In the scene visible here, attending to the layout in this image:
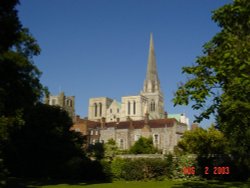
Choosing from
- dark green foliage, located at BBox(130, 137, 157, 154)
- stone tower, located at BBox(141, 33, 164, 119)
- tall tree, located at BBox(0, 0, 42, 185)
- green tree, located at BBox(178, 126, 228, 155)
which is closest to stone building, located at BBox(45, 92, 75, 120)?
stone tower, located at BBox(141, 33, 164, 119)

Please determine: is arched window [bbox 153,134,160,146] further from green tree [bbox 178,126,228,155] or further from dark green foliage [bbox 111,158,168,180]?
dark green foliage [bbox 111,158,168,180]

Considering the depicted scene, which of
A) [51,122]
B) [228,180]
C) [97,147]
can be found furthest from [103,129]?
[228,180]

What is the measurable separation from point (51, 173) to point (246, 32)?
83.3 ft

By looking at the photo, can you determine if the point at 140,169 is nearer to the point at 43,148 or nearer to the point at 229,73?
the point at 43,148

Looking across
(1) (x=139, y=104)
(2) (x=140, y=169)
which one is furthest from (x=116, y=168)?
(1) (x=139, y=104)

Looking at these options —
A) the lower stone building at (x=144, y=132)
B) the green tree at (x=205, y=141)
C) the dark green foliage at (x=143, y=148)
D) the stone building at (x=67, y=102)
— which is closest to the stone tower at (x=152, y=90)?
the stone building at (x=67, y=102)

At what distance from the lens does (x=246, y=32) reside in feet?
61.4

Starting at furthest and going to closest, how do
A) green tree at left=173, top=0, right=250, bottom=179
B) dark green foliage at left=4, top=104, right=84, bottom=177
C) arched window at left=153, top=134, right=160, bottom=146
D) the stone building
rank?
the stone building, arched window at left=153, top=134, right=160, bottom=146, dark green foliage at left=4, top=104, right=84, bottom=177, green tree at left=173, top=0, right=250, bottom=179

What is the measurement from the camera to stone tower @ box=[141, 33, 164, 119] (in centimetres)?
15325

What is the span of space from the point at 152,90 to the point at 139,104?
12.5 m

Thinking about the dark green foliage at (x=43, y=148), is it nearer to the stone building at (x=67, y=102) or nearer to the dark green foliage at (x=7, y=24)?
the dark green foliage at (x=7, y=24)

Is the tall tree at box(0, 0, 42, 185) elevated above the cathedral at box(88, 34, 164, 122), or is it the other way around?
the cathedral at box(88, 34, 164, 122)

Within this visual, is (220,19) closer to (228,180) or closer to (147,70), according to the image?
(228,180)

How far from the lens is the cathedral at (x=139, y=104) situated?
149250 millimetres
